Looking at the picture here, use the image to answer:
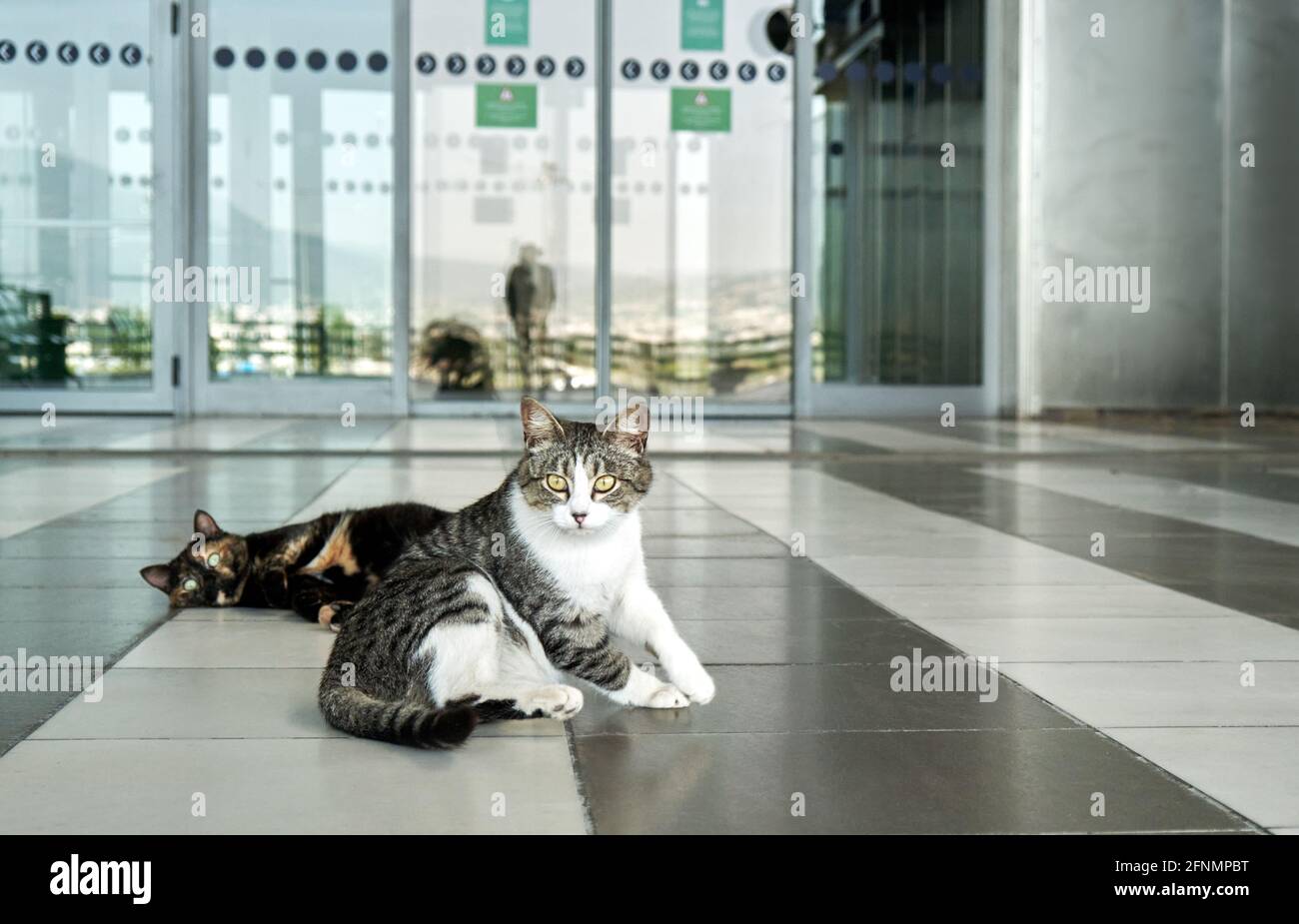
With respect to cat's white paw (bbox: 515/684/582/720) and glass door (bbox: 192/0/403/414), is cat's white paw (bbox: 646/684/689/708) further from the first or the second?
glass door (bbox: 192/0/403/414)

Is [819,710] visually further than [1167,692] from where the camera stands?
No

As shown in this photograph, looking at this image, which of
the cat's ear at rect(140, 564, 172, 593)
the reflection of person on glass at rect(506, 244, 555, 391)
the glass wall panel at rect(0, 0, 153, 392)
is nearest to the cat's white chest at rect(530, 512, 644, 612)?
the cat's ear at rect(140, 564, 172, 593)

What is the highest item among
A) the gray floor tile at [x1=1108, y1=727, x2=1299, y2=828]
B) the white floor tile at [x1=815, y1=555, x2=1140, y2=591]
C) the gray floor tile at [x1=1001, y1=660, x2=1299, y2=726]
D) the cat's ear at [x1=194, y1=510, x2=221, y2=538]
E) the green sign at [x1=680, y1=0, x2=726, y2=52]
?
the green sign at [x1=680, y1=0, x2=726, y2=52]

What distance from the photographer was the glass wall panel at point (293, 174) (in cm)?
1428

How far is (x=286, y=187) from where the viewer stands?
14.4 meters

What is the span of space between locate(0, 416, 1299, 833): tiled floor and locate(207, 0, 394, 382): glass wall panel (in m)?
6.02

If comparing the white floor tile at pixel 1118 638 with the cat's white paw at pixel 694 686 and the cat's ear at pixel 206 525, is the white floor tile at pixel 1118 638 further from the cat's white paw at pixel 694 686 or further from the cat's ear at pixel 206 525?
the cat's ear at pixel 206 525

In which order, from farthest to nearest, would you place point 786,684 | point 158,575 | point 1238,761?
point 158,575, point 786,684, point 1238,761

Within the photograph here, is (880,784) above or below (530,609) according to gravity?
below

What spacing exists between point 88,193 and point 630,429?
1186cm

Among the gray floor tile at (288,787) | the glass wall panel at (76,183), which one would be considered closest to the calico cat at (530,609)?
the gray floor tile at (288,787)

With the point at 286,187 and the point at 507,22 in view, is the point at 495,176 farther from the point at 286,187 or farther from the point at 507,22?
the point at 286,187

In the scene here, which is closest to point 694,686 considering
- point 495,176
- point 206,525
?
point 206,525

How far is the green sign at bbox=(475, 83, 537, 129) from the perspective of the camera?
47.4 ft
